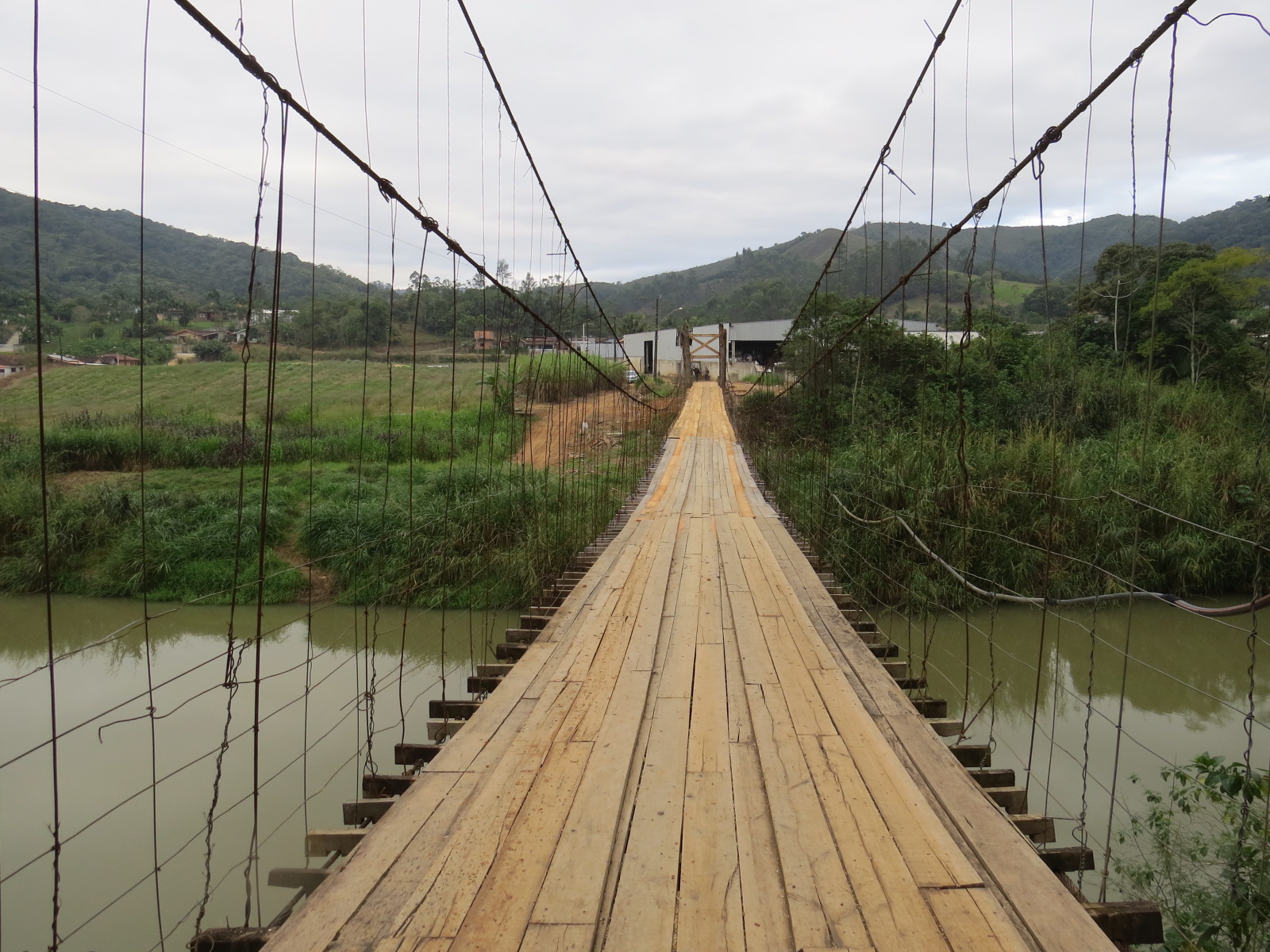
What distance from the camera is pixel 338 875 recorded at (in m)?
1.25

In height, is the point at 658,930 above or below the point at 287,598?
above

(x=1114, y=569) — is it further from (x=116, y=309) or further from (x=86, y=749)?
(x=116, y=309)

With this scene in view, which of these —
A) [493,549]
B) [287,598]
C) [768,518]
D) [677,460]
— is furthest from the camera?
[677,460]

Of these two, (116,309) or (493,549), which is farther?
(116,309)

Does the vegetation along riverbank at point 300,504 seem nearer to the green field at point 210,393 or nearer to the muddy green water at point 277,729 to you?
the green field at point 210,393

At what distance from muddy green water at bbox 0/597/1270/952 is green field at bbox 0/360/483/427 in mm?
6477

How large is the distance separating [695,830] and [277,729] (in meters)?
3.67

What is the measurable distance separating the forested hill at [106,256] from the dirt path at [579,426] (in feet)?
13.9

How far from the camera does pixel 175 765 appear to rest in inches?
156

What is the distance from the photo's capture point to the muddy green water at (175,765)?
2982 mm

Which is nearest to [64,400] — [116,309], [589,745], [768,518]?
[116,309]

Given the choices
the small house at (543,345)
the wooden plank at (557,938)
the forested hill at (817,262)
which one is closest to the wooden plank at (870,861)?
the wooden plank at (557,938)

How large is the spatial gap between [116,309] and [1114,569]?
1083cm

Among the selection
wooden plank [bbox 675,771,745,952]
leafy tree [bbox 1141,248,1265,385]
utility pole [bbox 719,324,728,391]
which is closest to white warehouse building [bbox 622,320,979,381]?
utility pole [bbox 719,324,728,391]
